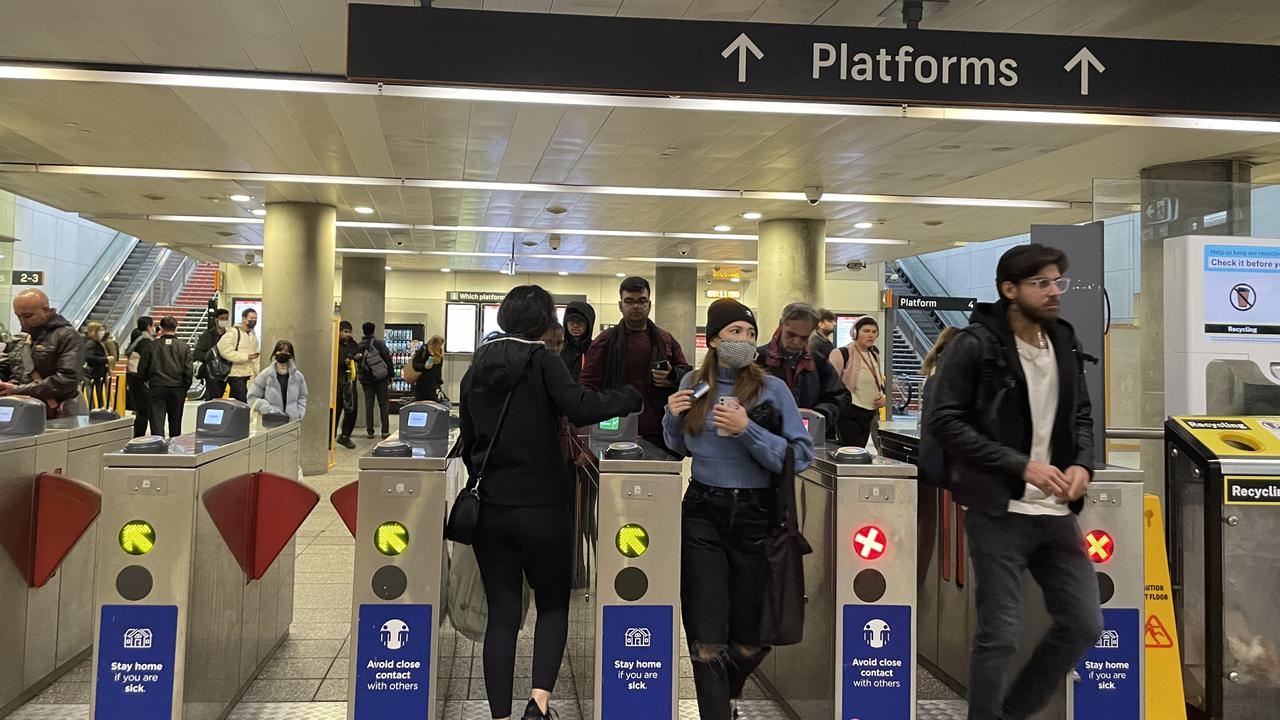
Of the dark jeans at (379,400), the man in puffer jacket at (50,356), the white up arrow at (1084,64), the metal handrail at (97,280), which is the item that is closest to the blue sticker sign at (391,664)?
the man in puffer jacket at (50,356)

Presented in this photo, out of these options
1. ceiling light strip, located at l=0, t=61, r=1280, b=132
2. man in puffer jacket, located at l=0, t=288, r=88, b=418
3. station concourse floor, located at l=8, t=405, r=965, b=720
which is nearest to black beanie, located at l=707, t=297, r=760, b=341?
station concourse floor, located at l=8, t=405, r=965, b=720

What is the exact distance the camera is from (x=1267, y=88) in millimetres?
3309

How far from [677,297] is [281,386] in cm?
1081

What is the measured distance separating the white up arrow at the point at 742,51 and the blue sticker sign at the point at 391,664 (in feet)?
6.96

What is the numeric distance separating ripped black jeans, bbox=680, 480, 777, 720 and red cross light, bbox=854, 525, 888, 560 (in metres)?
0.32

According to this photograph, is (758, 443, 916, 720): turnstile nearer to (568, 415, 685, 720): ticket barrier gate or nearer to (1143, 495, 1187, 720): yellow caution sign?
(568, 415, 685, 720): ticket barrier gate

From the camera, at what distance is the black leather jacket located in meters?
2.54

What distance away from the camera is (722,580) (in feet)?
8.96

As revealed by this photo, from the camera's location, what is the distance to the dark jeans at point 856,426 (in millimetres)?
6008

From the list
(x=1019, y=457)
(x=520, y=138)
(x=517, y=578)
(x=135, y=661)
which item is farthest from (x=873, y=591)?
(x=520, y=138)

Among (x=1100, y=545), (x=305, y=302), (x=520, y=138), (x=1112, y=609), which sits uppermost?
(x=520, y=138)

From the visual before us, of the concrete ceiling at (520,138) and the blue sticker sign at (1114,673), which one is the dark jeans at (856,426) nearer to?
the concrete ceiling at (520,138)

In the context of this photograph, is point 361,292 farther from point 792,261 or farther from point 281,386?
point 281,386

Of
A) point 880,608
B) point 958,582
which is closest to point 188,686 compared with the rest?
point 880,608
